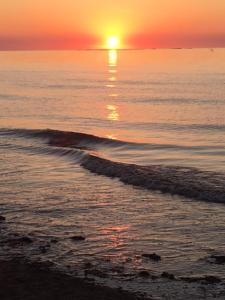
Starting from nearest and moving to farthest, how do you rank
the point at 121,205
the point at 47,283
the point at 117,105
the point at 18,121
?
the point at 47,283
the point at 121,205
the point at 18,121
the point at 117,105

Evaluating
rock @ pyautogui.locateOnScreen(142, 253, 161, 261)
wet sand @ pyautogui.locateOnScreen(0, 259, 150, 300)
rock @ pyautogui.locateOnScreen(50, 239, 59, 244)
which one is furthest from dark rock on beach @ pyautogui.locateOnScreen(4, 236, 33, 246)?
rock @ pyautogui.locateOnScreen(142, 253, 161, 261)

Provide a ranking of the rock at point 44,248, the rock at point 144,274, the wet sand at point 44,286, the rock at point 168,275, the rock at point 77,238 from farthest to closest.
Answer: the rock at point 77,238, the rock at point 44,248, the rock at point 144,274, the rock at point 168,275, the wet sand at point 44,286

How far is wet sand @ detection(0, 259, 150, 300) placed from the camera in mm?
10570

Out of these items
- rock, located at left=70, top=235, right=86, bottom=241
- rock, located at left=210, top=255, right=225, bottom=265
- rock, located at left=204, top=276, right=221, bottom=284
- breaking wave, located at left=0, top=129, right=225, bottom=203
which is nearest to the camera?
rock, located at left=204, top=276, right=221, bottom=284

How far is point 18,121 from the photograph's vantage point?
45562mm

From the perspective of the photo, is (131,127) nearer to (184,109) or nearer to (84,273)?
(184,109)

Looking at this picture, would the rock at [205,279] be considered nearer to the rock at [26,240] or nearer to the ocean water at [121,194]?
the ocean water at [121,194]

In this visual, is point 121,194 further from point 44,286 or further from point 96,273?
point 44,286

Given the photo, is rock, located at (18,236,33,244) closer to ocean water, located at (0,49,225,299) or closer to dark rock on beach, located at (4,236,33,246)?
dark rock on beach, located at (4,236,33,246)

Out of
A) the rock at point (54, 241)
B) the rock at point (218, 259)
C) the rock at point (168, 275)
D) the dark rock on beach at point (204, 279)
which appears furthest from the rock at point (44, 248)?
the rock at point (218, 259)

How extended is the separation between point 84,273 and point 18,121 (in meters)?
34.8

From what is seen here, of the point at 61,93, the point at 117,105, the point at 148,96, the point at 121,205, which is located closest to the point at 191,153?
the point at 121,205

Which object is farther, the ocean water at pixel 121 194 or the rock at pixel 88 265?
the ocean water at pixel 121 194

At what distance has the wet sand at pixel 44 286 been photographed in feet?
34.7
